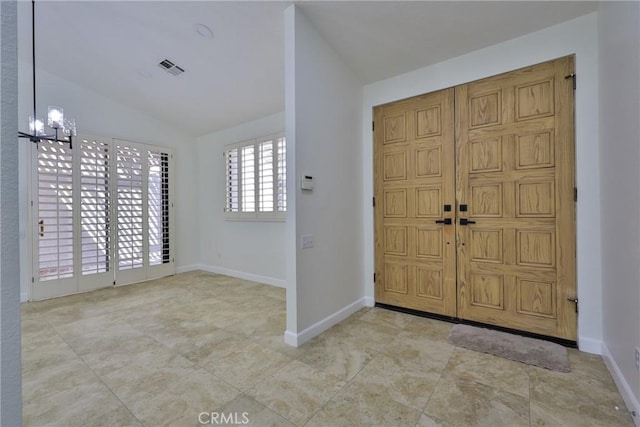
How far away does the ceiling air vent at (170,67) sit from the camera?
347cm

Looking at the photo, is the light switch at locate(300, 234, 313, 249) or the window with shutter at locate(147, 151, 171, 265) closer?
the light switch at locate(300, 234, 313, 249)

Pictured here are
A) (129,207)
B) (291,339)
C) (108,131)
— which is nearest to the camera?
(291,339)

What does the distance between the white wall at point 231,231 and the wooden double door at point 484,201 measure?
1792 mm

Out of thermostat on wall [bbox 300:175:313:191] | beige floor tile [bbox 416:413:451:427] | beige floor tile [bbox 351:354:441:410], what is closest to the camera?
beige floor tile [bbox 416:413:451:427]

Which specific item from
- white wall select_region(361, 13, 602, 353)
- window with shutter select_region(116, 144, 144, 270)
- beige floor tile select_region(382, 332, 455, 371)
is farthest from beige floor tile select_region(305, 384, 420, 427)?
window with shutter select_region(116, 144, 144, 270)

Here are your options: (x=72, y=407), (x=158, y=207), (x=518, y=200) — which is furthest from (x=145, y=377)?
(x=158, y=207)

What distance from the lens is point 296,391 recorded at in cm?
178

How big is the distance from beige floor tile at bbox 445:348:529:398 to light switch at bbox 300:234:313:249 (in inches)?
56.9

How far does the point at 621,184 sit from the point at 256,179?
416 cm

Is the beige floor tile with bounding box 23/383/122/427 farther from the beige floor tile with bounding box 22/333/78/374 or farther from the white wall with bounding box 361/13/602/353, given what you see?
the white wall with bounding box 361/13/602/353

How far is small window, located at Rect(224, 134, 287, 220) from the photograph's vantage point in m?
4.30

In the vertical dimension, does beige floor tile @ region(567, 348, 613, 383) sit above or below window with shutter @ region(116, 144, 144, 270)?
below

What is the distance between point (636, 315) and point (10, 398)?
8.94 ft

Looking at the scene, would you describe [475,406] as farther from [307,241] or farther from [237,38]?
[237,38]
